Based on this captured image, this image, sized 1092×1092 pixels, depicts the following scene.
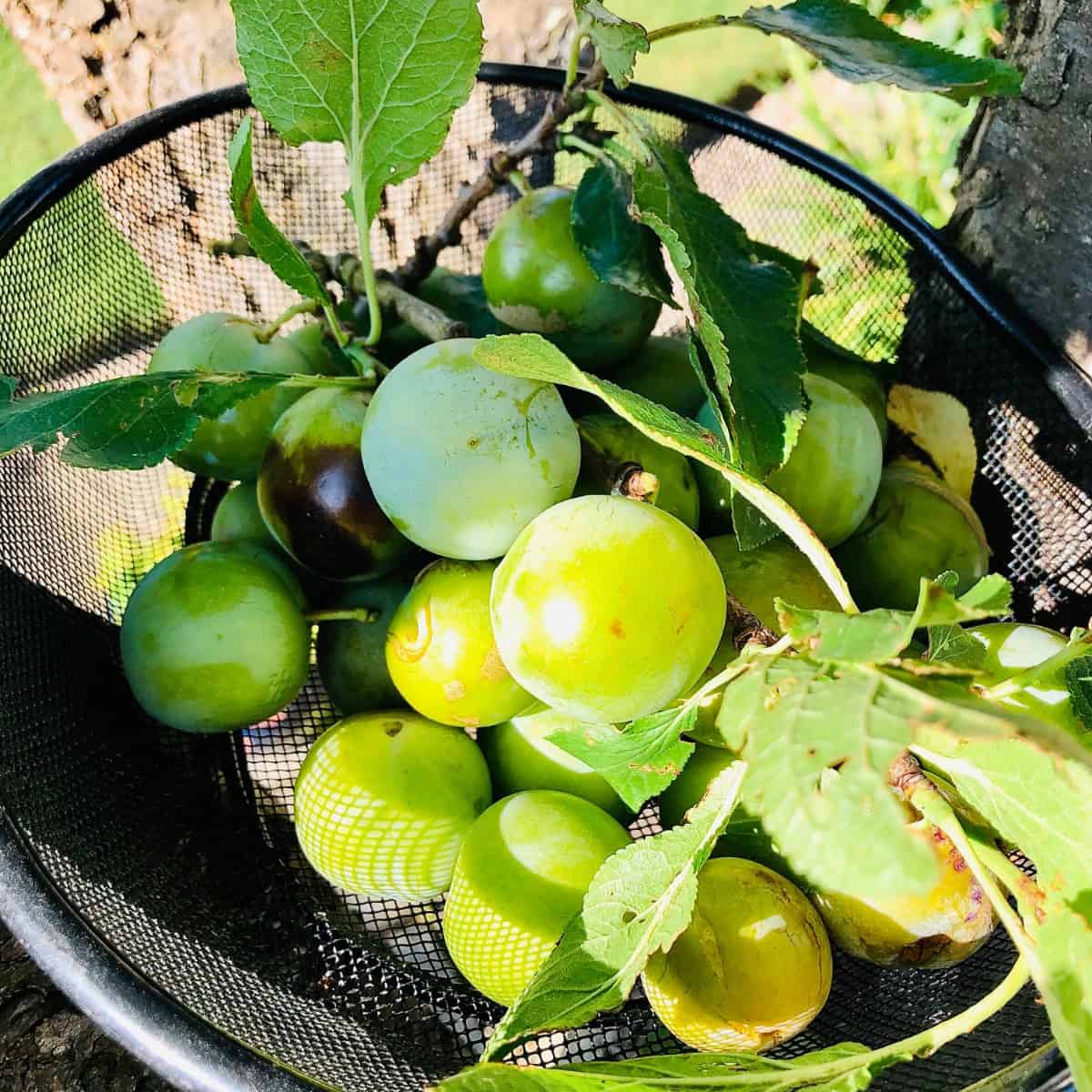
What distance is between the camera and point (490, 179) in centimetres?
101

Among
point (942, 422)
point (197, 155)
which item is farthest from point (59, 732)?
point (942, 422)

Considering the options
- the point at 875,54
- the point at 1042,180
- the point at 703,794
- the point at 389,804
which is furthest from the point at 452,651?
the point at 1042,180

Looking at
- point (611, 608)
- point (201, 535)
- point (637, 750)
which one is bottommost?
point (201, 535)

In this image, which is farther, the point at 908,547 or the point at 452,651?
the point at 908,547

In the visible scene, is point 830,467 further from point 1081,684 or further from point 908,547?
point 1081,684

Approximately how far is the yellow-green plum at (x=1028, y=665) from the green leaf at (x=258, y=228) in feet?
2.15

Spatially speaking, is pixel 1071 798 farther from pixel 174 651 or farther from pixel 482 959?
pixel 174 651

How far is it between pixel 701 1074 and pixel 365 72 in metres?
0.83

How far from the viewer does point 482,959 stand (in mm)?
796

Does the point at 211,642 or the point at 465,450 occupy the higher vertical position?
the point at 465,450

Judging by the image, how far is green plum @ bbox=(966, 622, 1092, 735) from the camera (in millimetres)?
728

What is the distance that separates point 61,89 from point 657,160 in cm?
133

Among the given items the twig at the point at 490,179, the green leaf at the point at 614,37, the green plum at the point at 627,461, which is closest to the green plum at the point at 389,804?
the green plum at the point at 627,461

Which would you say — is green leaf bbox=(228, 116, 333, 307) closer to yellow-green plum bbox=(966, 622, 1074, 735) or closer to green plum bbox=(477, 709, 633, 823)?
green plum bbox=(477, 709, 633, 823)
